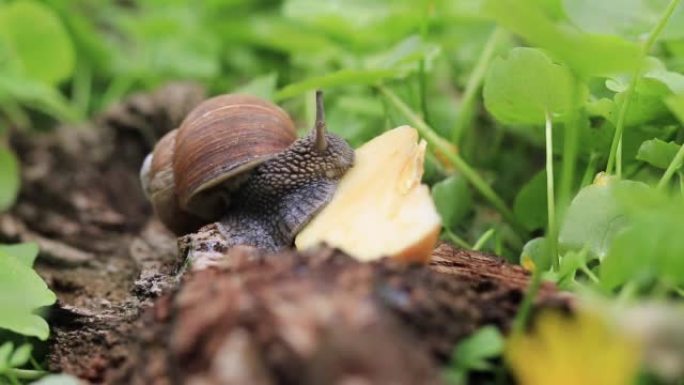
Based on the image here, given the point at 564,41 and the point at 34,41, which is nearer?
the point at 564,41

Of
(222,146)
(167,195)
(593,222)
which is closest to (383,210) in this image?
(593,222)

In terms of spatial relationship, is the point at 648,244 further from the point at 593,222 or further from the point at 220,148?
the point at 220,148

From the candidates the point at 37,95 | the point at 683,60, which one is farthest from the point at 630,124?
the point at 37,95

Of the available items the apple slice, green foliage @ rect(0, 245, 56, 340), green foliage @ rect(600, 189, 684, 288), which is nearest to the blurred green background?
green foliage @ rect(600, 189, 684, 288)

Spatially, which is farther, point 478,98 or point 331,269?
point 478,98

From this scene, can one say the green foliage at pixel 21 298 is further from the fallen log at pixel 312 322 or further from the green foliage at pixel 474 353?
the green foliage at pixel 474 353

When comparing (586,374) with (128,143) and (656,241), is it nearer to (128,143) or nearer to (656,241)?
(656,241)
